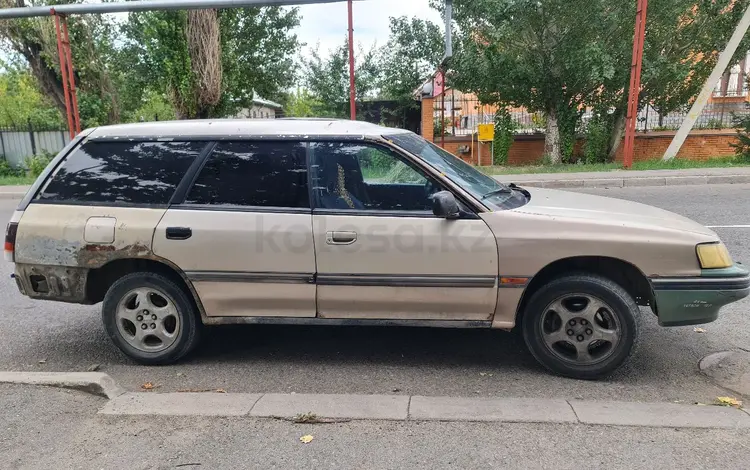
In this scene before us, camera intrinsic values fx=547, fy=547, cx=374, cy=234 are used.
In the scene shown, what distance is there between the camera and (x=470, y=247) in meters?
3.61

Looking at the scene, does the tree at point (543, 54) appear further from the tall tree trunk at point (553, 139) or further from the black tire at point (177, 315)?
the black tire at point (177, 315)

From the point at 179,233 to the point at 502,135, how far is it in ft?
54.6

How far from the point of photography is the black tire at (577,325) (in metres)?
3.54

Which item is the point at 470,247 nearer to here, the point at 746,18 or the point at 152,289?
the point at 152,289

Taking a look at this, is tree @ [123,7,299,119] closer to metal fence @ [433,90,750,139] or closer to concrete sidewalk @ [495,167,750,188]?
metal fence @ [433,90,750,139]

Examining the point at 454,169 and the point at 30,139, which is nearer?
the point at 454,169

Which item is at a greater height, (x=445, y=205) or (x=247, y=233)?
(x=445, y=205)

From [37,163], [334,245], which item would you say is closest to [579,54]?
[334,245]

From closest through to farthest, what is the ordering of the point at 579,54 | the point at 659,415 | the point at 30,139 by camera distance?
1. the point at 659,415
2. the point at 579,54
3. the point at 30,139

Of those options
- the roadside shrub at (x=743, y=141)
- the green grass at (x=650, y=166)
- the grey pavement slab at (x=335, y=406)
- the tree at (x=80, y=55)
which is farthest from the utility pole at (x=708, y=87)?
the tree at (x=80, y=55)

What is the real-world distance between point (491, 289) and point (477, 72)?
14686 mm

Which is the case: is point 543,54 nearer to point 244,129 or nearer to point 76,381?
point 244,129

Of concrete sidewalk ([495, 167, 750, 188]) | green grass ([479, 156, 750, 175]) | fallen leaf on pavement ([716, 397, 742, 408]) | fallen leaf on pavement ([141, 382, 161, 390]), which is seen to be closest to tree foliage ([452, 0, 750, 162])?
green grass ([479, 156, 750, 175])

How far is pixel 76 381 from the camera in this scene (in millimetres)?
3561
